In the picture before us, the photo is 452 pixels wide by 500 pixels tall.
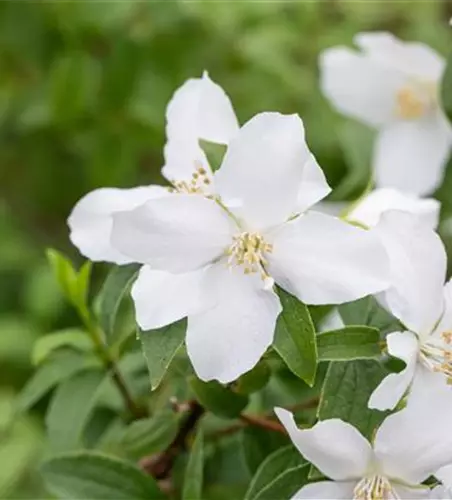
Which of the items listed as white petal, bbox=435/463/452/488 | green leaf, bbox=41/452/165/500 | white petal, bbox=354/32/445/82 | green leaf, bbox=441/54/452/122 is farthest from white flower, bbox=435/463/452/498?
white petal, bbox=354/32/445/82

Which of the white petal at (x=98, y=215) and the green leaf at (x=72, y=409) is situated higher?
the white petal at (x=98, y=215)

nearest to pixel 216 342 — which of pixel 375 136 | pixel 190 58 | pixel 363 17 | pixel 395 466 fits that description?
pixel 395 466

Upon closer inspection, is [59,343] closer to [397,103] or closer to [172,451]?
[172,451]

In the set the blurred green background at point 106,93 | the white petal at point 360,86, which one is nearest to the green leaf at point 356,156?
the blurred green background at point 106,93

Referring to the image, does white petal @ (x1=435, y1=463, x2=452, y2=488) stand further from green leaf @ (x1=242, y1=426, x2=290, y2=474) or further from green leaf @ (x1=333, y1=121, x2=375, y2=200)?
green leaf @ (x1=333, y1=121, x2=375, y2=200)

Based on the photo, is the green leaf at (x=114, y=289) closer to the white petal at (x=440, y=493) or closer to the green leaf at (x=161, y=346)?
the green leaf at (x=161, y=346)

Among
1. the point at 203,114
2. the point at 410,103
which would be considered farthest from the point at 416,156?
the point at 203,114
